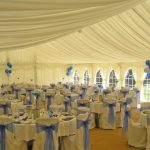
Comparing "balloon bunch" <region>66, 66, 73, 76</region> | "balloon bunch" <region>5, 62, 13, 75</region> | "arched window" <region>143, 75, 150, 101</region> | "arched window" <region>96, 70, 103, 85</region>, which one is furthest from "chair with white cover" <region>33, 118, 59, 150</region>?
"balloon bunch" <region>66, 66, 73, 76</region>

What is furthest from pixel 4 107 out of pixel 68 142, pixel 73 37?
pixel 73 37

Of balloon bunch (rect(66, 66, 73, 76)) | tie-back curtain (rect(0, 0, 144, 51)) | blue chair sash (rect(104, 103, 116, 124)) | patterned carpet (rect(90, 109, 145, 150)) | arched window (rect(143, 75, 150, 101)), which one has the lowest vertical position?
patterned carpet (rect(90, 109, 145, 150))

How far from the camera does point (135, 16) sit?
8516mm

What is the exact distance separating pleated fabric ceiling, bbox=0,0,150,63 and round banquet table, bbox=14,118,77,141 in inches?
71.5

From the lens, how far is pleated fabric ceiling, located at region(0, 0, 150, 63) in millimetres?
4270

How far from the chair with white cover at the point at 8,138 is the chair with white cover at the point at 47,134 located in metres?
0.45

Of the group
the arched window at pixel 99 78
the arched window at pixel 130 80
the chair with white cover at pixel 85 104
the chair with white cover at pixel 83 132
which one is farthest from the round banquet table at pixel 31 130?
the arched window at pixel 99 78

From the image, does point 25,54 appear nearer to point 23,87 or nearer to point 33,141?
point 23,87

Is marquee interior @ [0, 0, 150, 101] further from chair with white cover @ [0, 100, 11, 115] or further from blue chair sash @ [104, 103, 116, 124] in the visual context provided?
blue chair sash @ [104, 103, 116, 124]

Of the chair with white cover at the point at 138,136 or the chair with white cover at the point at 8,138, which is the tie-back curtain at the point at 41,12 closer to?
the chair with white cover at the point at 8,138

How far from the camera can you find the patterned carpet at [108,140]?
7.44 meters

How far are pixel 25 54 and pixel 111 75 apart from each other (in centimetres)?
539

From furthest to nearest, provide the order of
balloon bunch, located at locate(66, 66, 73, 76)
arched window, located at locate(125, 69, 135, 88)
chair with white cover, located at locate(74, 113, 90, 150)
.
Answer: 1. balloon bunch, located at locate(66, 66, 73, 76)
2. arched window, located at locate(125, 69, 135, 88)
3. chair with white cover, located at locate(74, 113, 90, 150)

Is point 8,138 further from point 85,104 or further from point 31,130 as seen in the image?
point 85,104
